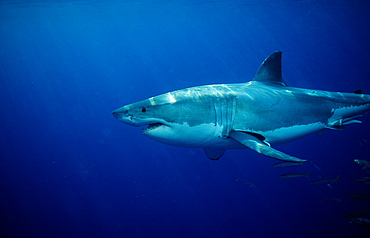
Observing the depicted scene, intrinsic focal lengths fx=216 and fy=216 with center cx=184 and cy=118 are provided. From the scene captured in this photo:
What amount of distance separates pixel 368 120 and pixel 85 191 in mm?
25044

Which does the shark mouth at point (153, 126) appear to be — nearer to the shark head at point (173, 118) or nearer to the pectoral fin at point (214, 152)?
the shark head at point (173, 118)

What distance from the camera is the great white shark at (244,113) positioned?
282 centimetres

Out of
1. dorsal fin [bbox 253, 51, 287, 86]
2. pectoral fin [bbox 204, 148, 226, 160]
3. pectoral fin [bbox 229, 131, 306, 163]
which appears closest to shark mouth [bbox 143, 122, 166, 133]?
pectoral fin [bbox 229, 131, 306, 163]

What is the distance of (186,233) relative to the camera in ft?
45.5

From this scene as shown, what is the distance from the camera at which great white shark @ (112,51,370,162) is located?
2.82 m

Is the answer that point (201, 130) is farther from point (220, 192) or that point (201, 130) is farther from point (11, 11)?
point (11, 11)

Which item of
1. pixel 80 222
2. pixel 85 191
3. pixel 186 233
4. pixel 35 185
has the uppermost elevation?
pixel 35 185

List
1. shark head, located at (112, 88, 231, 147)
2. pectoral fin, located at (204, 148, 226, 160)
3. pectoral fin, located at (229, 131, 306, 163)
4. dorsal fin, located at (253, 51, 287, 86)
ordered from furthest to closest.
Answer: dorsal fin, located at (253, 51, 287, 86)
pectoral fin, located at (204, 148, 226, 160)
shark head, located at (112, 88, 231, 147)
pectoral fin, located at (229, 131, 306, 163)

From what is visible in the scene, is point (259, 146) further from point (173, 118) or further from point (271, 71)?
point (271, 71)

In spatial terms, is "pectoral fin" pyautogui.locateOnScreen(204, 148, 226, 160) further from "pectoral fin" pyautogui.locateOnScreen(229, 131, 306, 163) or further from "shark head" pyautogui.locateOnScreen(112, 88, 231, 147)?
"pectoral fin" pyautogui.locateOnScreen(229, 131, 306, 163)

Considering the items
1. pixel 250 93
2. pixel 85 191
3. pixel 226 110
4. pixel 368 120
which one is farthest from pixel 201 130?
pixel 368 120

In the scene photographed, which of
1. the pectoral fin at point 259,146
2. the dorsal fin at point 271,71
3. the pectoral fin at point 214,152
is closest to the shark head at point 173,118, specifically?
the pectoral fin at point 259,146

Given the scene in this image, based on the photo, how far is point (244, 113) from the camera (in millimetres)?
3262

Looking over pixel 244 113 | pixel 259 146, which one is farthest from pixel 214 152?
pixel 259 146
